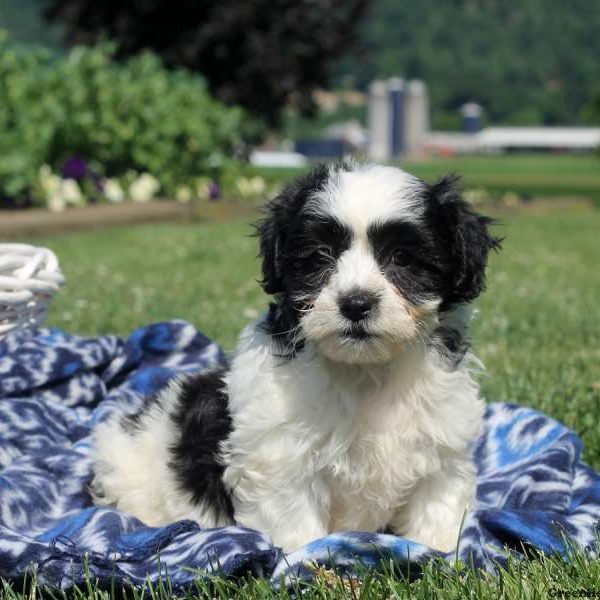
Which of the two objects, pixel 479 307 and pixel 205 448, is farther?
pixel 479 307

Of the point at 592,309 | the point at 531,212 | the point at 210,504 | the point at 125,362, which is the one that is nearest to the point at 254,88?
the point at 531,212

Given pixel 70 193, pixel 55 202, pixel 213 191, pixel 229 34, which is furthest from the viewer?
pixel 229 34

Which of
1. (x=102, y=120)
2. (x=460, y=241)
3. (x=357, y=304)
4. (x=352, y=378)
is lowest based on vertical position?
(x=102, y=120)

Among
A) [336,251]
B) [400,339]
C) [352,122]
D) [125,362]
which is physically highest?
[336,251]

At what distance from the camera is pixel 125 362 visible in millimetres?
5395

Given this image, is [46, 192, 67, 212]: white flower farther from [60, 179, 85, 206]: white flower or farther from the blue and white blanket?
the blue and white blanket

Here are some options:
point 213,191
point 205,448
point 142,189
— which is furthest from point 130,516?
point 213,191

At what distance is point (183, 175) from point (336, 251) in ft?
42.7

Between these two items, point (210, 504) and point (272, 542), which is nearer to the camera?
point (272, 542)

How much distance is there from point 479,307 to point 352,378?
4608 mm

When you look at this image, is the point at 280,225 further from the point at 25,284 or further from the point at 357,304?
the point at 25,284

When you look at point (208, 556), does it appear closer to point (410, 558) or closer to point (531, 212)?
point (410, 558)

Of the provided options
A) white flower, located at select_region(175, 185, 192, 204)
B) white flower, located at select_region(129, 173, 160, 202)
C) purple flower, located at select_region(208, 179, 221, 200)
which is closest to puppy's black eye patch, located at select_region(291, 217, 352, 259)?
white flower, located at select_region(129, 173, 160, 202)

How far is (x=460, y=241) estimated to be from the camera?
342 cm
